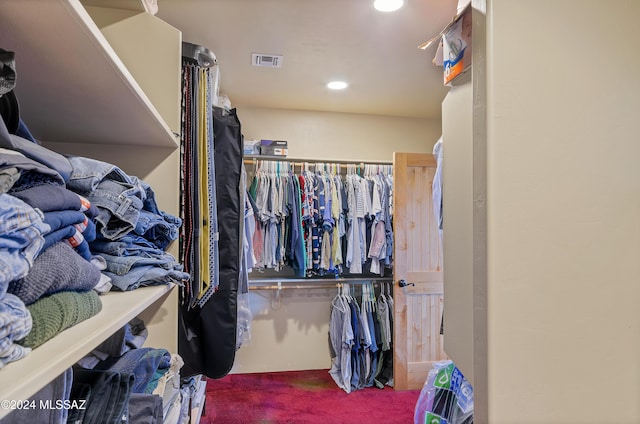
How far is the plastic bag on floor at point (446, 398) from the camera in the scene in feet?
4.12

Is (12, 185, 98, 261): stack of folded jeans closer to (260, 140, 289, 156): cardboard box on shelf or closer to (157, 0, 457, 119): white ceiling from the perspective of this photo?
(157, 0, 457, 119): white ceiling

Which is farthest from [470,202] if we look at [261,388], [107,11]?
[261,388]

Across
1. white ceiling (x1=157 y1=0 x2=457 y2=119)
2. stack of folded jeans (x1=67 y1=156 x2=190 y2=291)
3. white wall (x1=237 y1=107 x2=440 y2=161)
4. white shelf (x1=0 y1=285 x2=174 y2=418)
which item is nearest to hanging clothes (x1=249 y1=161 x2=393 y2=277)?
white wall (x1=237 y1=107 x2=440 y2=161)

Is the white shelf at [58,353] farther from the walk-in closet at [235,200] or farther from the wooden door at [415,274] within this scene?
the wooden door at [415,274]

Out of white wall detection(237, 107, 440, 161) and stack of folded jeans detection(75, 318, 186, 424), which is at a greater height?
white wall detection(237, 107, 440, 161)

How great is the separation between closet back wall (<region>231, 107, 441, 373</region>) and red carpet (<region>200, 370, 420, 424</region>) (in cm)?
16

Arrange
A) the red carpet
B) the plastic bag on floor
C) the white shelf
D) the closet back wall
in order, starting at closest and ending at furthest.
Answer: the white shelf
the plastic bag on floor
the red carpet
the closet back wall

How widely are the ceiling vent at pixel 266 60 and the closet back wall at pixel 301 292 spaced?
3.01 feet

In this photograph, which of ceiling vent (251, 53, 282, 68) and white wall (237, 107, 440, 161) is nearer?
ceiling vent (251, 53, 282, 68)

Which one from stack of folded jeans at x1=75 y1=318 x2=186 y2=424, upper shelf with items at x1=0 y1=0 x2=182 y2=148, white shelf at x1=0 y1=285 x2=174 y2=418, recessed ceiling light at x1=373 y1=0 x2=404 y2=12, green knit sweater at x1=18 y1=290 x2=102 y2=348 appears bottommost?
stack of folded jeans at x1=75 y1=318 x2=186 y2=424

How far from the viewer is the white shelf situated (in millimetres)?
284

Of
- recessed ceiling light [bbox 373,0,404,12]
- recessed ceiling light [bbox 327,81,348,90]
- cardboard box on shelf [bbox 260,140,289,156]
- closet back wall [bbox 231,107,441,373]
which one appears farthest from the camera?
closet back wall [bbox 231,107,441,373]

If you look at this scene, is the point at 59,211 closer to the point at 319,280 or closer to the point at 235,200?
the point at 235,200

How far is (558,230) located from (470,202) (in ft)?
0.74
